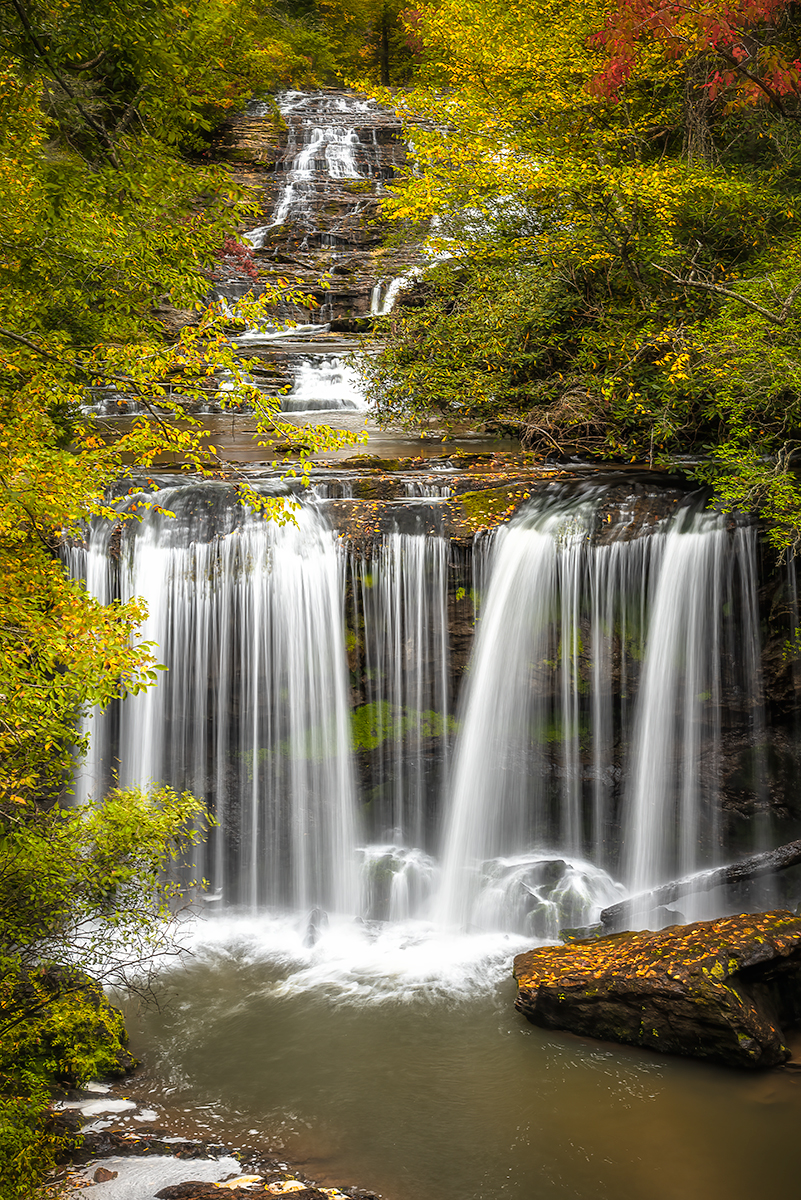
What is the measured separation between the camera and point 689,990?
5852 millimetres

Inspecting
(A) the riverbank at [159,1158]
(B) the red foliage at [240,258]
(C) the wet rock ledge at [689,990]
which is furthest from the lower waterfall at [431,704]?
(B) the red foliage at [240,258]

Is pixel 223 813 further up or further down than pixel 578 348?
further down

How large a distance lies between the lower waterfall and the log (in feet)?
1.28

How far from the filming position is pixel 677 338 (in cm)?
925

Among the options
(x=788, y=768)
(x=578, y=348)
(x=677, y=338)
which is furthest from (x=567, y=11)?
(x=788, y=768)

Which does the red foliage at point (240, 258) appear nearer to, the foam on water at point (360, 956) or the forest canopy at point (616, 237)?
the forest canopy at point (616, 237)

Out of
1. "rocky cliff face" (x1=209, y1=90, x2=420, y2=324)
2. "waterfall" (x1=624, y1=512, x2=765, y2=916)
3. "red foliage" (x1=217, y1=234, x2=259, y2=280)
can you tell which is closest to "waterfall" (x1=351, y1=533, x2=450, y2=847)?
"waterfall" (x1=624, y1=512, x2=765, y2=916)

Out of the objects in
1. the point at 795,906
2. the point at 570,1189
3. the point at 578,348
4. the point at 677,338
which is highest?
the point at 578,348

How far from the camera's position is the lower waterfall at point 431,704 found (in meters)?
8.38

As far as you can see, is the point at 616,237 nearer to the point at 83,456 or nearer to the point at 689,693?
the point at 689,693

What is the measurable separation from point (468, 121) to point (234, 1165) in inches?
527

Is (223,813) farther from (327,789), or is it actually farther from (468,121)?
(468,121)

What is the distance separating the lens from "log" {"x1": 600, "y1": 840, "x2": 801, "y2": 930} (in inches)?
289

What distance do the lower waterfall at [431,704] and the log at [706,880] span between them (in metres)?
A: 0.39
